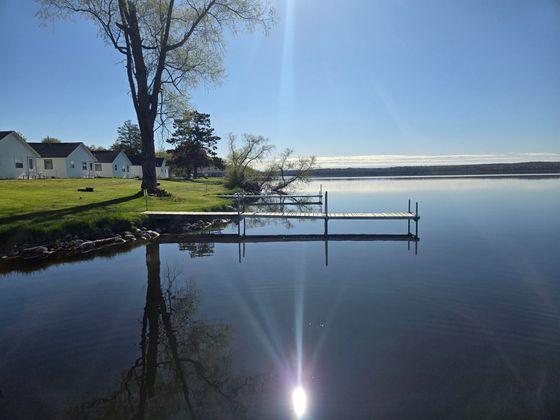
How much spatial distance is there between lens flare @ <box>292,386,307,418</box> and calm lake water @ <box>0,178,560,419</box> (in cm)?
7

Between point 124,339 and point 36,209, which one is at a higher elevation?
point 36,209

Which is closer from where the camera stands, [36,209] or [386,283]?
[386,283]

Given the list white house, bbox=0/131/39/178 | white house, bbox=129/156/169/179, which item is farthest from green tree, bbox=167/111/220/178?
white house, bbox=0/131/39/178

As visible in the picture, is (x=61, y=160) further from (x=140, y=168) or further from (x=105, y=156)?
(x=140, y=168)

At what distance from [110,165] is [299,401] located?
57.4 meters

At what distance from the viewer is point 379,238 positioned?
16.9m

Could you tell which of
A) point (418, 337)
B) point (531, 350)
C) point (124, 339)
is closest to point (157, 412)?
point (124, 339)

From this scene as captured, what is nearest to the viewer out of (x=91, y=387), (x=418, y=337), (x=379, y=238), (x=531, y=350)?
(x=91, y=387)

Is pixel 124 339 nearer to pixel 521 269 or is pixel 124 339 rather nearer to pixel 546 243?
pixel 521 269

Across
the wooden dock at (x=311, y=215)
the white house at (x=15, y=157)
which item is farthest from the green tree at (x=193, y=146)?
the wooden dock at (x=311, y=215)

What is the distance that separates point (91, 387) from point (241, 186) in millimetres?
44404

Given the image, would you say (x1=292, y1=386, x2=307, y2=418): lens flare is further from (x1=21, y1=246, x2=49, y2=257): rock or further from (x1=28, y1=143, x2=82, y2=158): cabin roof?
(x1=28, y1=143, x2=82, y2=158): cabin roof

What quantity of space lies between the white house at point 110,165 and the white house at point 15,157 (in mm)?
12684

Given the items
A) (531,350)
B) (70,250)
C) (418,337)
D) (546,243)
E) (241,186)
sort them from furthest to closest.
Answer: (241,186)
(546,243)
(70,250)
(418,337)
(531,350)
